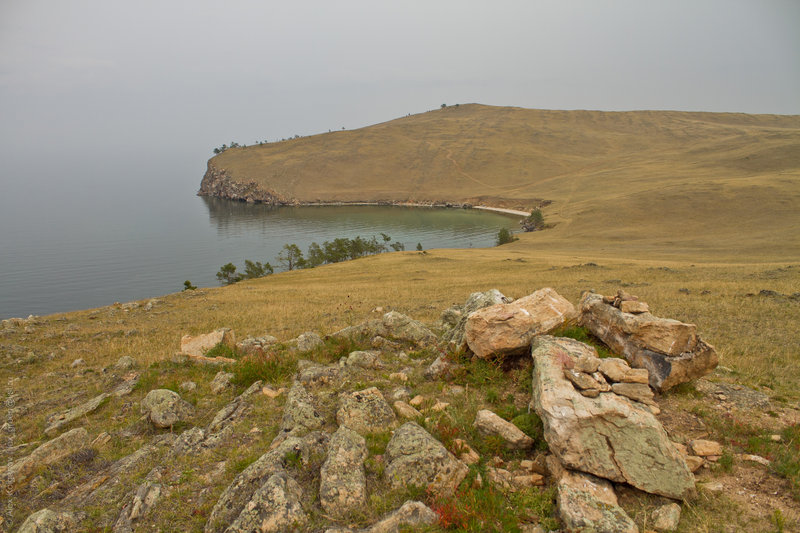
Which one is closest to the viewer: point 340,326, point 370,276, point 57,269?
point 340,326

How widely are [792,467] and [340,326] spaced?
1631 cm

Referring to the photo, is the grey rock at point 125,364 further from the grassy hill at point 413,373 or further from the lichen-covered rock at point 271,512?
the lichen-covered rock at point 271,512

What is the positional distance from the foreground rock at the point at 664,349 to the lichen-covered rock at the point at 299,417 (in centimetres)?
728

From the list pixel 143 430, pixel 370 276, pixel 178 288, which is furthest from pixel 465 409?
pixel 178 288

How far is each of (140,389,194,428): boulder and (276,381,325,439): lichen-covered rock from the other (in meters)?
2.58

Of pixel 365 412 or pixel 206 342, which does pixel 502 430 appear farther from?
pixel 206 342

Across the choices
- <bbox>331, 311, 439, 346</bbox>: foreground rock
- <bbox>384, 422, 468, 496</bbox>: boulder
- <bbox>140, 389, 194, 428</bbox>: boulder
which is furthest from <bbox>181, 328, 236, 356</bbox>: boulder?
<bbox>384, 422, 468, 496</bbox>: boulder

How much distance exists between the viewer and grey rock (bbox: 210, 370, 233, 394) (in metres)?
10.2

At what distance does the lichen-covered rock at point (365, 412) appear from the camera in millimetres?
7520

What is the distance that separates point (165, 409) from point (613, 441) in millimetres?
9173

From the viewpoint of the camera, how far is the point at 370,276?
43.2 meters

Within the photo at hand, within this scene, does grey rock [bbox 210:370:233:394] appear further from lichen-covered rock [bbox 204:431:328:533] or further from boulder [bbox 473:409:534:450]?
boulder [bbox 473:409:534:450]

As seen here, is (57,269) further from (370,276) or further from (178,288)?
(370,276)

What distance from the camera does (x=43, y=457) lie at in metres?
7.41
